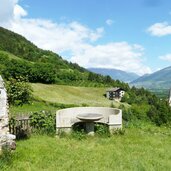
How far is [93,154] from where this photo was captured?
13.7 m

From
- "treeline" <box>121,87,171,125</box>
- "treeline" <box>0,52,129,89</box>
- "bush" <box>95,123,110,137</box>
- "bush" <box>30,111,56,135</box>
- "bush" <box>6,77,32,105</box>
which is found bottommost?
"treeline" <box>121,87,171,125</box>

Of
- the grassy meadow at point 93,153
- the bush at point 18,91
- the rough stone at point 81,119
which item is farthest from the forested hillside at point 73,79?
the bush at point 18,91

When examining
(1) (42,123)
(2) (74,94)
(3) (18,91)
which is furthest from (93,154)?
(2) (74,94)

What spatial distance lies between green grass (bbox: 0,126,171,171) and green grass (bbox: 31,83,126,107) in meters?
57.6

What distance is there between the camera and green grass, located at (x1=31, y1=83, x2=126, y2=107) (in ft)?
251

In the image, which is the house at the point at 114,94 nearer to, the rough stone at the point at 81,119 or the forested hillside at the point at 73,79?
the forested hillside at the point at 73,79

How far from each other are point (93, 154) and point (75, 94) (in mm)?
73191

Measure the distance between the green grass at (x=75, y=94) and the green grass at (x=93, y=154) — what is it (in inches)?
2266

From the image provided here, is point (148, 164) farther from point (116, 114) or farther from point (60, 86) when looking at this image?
point (60, 86)

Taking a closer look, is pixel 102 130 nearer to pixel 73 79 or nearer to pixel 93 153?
pixel 93 153

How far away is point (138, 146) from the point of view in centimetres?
1538

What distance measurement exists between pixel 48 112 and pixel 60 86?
237ft

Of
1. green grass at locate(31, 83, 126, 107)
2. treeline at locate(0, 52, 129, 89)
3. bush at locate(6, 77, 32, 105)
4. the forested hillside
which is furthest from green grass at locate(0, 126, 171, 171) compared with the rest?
treeline at locate(0, 52, 129, 89)

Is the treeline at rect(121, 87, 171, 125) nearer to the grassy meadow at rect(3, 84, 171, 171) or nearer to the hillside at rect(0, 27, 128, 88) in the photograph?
the hillside at rect(0, 27, 128, 88)
